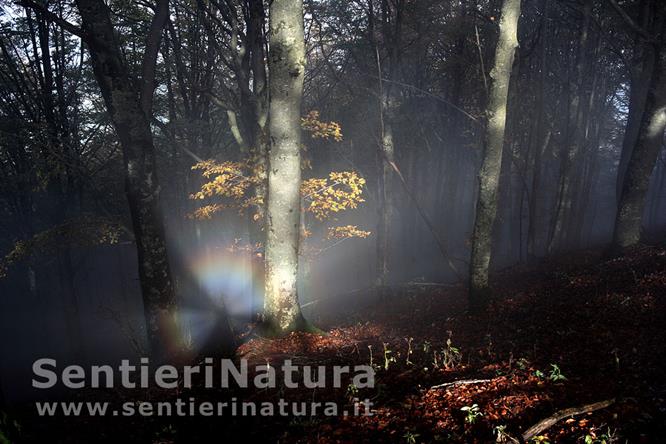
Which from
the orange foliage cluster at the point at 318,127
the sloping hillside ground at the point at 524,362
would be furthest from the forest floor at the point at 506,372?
the orange foliage cluster at the point at 318,127

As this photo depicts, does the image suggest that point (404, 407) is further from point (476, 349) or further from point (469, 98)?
point (469, 98)

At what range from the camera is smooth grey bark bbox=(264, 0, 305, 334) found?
224 inches

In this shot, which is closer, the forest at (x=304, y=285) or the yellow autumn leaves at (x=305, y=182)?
the forest at (x=304, y=285)

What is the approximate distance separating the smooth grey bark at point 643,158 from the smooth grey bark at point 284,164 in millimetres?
8117

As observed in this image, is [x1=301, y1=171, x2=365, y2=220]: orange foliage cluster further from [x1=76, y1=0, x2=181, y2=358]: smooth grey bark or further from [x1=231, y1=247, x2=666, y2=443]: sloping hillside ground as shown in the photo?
[x1=76, y1=0, x2=181, y2=358]: smooth grey bark

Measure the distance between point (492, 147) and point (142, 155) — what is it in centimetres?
659

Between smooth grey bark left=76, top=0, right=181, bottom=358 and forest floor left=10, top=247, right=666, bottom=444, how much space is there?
255 cm

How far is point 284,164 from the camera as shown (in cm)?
597

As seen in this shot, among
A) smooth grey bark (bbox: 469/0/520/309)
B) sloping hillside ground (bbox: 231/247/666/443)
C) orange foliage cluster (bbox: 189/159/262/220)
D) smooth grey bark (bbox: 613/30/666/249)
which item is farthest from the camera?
orange foliage cluster (bbox: 189/159/262/220)

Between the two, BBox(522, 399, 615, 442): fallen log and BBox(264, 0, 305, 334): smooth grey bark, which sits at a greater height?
BBox(264, 0, 305, 334): smooth grey bark

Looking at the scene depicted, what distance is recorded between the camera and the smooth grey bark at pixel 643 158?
8406 millimetres

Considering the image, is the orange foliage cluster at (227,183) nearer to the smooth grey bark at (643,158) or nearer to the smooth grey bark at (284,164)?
the smooth grey bark at (284,164)

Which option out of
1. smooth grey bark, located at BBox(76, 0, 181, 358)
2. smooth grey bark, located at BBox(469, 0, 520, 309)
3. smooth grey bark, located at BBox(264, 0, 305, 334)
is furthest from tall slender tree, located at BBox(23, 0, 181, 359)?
smooth grey bark, located at BBox(469, 0, 520, 309)

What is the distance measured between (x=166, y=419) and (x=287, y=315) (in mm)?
2334
